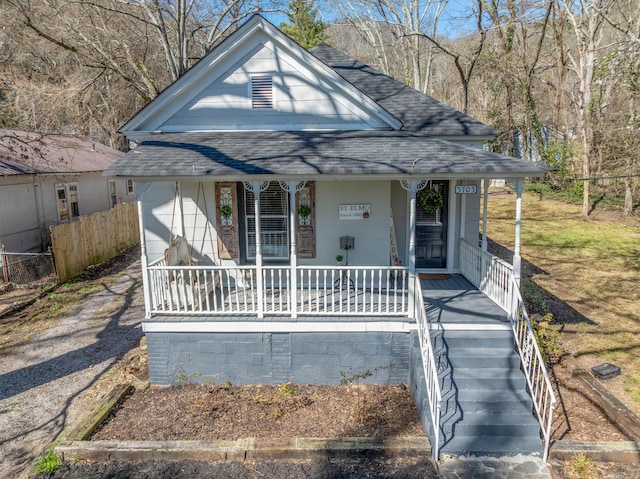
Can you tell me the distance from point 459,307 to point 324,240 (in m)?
3.14

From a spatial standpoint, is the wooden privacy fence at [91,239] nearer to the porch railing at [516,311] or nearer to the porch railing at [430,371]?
the porch railing at [430,371]

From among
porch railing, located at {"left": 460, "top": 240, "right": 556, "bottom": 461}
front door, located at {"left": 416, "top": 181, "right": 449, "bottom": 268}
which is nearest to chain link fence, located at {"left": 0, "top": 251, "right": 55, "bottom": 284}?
front door, located at {"left": 416, "top": 181, "right": 449, "bottom": 268}

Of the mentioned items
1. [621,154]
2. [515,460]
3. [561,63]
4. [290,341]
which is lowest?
[515,460]

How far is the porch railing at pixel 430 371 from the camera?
557 cm

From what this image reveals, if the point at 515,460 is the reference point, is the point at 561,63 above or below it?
above

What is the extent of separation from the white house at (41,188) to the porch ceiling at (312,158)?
5.18 metres

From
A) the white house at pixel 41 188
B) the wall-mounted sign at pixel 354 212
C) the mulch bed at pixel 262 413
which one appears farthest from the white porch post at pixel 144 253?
the white house at pixel 41 188

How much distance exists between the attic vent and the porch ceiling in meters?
0.70

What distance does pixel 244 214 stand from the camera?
9.38 meters

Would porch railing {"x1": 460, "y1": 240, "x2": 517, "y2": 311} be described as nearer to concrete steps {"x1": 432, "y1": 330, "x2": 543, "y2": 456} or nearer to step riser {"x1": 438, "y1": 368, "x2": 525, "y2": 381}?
concrete steps {"x1": 432, "y1": 330, "x2": 543, "y2": 456}

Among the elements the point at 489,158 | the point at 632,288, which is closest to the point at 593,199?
the point at 632,288

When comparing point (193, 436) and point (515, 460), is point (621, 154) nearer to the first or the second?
point (515, 460)

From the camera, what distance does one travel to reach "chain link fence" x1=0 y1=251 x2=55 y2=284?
12234 mm

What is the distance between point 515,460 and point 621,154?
2120cm
